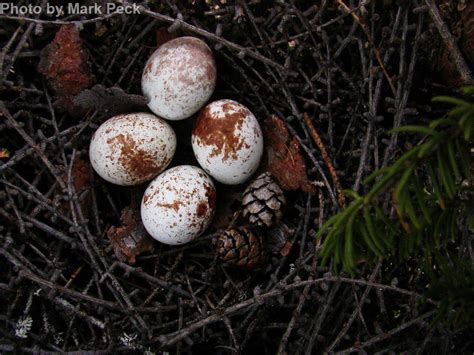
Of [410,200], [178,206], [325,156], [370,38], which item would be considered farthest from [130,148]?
[410,200]

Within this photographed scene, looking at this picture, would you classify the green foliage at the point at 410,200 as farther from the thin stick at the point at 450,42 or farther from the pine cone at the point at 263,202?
the pine cone at the point at 263,202

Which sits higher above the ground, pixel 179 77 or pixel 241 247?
pixel 179 77

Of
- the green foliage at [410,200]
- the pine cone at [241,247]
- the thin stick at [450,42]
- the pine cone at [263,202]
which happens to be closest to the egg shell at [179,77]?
the pine cone at [263,202]

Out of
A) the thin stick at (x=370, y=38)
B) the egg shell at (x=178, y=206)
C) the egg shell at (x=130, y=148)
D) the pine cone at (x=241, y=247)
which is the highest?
the thin stick at (x=370, y=38)

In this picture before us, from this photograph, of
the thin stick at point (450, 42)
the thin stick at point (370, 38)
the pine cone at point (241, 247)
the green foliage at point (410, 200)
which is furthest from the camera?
the pine cone at point (241, 247)

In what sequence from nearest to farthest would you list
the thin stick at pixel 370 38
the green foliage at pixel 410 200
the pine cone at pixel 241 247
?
the green foliage at pixel 410 200 < the thin stick at pixel 370 38 < the pine cone at pixel 241 247

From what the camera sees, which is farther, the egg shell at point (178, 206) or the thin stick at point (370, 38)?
the egg shell at point (178, 206)

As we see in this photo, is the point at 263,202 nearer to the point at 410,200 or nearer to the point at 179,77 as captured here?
the point at 179,77

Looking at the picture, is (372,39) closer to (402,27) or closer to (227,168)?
(402,27)
